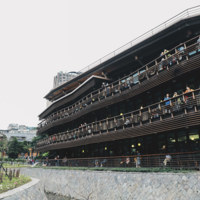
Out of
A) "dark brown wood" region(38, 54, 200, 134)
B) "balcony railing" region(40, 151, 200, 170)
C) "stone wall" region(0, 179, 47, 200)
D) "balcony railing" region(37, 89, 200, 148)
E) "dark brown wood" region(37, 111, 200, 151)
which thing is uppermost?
"dark brown wood" region(38, 54, 200, 134)

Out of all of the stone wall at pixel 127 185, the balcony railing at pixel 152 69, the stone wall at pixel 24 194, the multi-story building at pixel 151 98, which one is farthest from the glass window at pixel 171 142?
the stone wall at pixel 24 194

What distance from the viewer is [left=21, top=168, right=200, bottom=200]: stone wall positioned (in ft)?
36.8

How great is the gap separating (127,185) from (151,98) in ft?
27.7

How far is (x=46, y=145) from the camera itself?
112 ft

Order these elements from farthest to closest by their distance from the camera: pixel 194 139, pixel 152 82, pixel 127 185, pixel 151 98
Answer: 1. pixel 151 98
2. pixel 152 82
3. pixel 194 139
4. pixel 127 185

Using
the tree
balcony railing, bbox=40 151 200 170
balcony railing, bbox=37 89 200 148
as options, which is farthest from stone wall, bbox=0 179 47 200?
the tree

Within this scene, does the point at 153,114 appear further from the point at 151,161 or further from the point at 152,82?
the point at 151,161

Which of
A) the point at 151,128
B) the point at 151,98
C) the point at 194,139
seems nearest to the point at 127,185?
the point at 151,128

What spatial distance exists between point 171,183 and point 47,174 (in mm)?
17546

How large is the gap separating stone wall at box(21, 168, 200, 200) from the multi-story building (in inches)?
154

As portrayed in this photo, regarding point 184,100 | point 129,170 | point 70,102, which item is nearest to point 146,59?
point 184,100

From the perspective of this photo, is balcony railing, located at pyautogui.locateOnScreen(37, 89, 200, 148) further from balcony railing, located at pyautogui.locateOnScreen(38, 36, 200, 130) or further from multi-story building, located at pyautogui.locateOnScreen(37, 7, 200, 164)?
balcony railing, located at pyautogui.locateOnScreen(38, 36, 200, 130)

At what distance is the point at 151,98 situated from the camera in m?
19.6

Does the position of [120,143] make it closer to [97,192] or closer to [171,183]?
[97,192]
